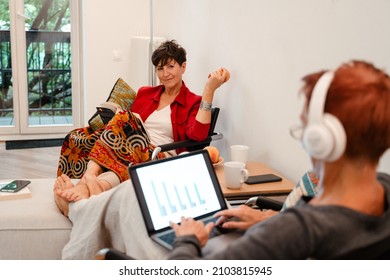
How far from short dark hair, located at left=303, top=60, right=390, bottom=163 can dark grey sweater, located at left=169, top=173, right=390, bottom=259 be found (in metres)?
0.13

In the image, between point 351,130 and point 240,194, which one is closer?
point 351,130

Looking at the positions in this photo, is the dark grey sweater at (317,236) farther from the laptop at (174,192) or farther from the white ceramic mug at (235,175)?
the white ceramic mug at (235,175)

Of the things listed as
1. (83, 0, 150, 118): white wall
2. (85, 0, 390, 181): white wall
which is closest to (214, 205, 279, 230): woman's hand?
(85, 0, 390, 181): white wall

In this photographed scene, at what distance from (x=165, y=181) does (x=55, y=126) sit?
143 inches

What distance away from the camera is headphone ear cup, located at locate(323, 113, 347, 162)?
1.00 meters

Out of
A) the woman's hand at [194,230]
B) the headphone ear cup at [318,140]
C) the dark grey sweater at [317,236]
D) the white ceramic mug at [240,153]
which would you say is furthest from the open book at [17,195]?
the headphone ear cup at [318,140]

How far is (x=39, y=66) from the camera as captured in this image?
495cm

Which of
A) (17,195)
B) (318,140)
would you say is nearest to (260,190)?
(17,195)

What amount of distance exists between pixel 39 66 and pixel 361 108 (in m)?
4.39

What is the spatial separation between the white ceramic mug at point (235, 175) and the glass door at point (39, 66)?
322cm

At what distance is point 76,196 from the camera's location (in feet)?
6.72

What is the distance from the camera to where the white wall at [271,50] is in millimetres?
1856
